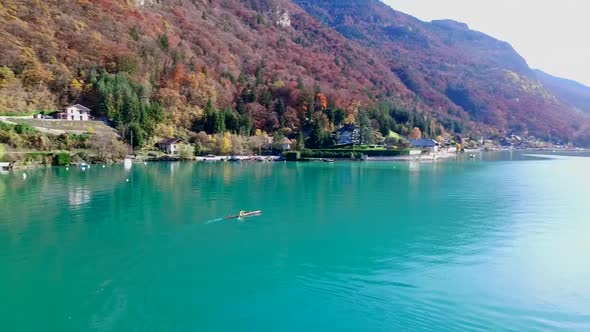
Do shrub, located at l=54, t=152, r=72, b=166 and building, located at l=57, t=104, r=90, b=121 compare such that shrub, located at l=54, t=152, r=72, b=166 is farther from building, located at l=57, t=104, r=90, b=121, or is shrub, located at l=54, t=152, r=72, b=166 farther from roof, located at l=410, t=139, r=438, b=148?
roof, located at l=410, t=139, r=438, b=148

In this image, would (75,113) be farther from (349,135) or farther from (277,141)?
(349,135)

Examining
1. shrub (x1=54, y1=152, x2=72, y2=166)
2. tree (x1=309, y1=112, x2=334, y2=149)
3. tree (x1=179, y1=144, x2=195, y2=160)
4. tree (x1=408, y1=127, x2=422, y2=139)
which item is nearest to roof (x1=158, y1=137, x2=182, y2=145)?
tree (x1=179, y1=144, x2=195, y2=160)

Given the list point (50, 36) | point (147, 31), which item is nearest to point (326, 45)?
point (147, 31)

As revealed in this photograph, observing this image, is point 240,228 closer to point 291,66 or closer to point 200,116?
point 200,116

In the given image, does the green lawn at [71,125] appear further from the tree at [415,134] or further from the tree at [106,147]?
the tree at [415,134]

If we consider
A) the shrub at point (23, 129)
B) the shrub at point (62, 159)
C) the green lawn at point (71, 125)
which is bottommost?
the shrub at point (62, 159)

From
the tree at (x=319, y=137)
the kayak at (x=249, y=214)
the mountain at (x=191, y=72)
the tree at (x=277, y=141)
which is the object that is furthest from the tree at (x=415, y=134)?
the kayak at (x=249, y=214)
